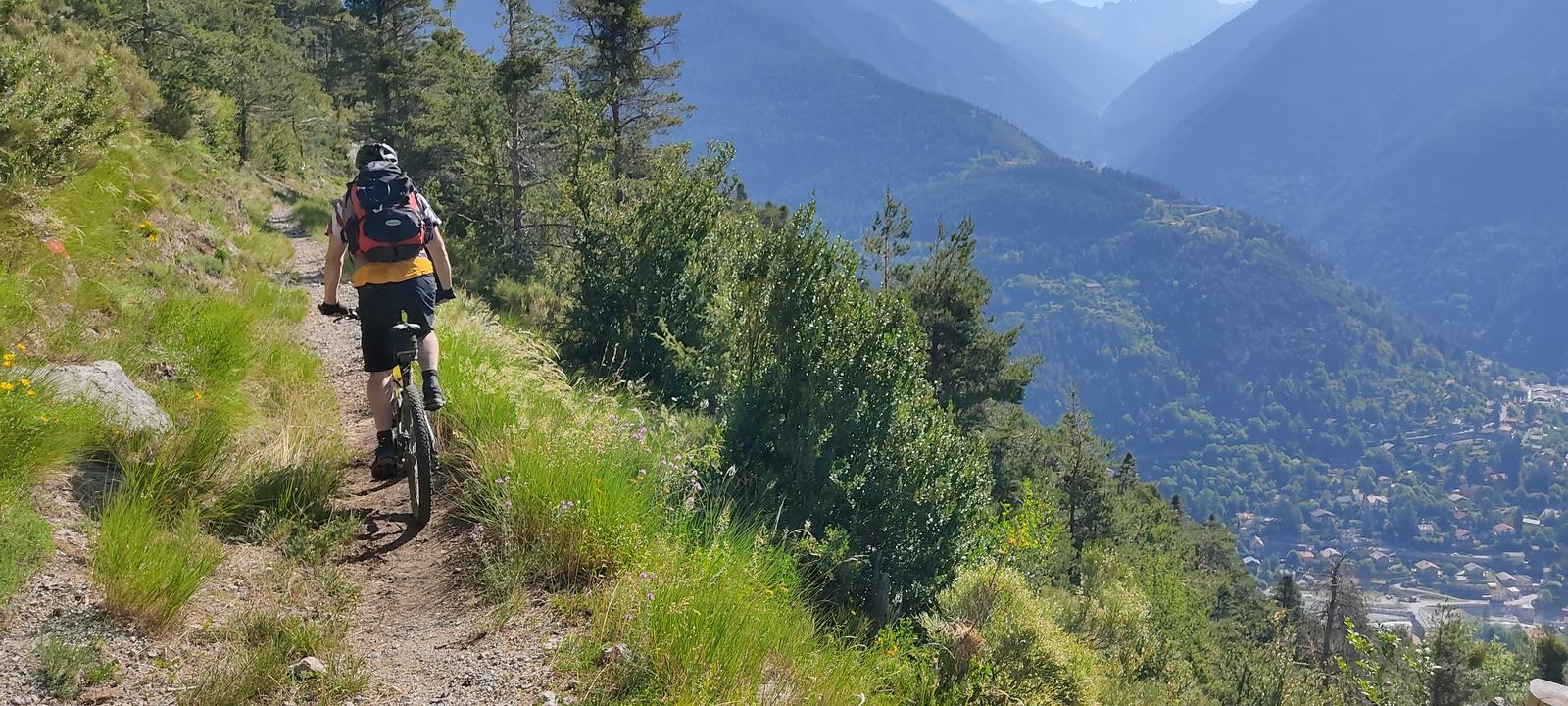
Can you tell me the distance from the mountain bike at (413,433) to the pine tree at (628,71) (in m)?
18.6

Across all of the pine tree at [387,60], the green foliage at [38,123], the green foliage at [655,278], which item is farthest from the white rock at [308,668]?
the pine tree at [387,60]

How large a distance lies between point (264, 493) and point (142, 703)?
6.05ft

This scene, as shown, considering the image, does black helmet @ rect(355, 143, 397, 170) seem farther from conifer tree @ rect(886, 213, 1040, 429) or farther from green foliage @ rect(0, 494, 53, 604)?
conifer tree @ rect(886, 213, 1040, 429)

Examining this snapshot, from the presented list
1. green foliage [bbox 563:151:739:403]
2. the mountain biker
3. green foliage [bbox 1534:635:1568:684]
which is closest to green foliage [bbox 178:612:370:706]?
the mountain biker

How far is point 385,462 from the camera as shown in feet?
15.8

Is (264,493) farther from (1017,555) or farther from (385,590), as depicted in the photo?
(1017,555)

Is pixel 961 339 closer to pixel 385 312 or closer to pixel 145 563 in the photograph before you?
pixel 385 312

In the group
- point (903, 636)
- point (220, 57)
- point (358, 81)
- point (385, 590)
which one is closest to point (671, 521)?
point (385, 590)

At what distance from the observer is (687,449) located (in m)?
6.95

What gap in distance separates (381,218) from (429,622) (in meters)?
2.41

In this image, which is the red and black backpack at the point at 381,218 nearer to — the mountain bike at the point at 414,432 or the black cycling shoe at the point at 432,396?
the mountain bike at the point at 414,432

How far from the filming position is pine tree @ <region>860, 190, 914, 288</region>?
26234mm

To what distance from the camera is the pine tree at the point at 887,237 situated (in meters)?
26.2

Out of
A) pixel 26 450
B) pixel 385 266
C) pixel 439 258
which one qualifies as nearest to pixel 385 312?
pixel 385 266
